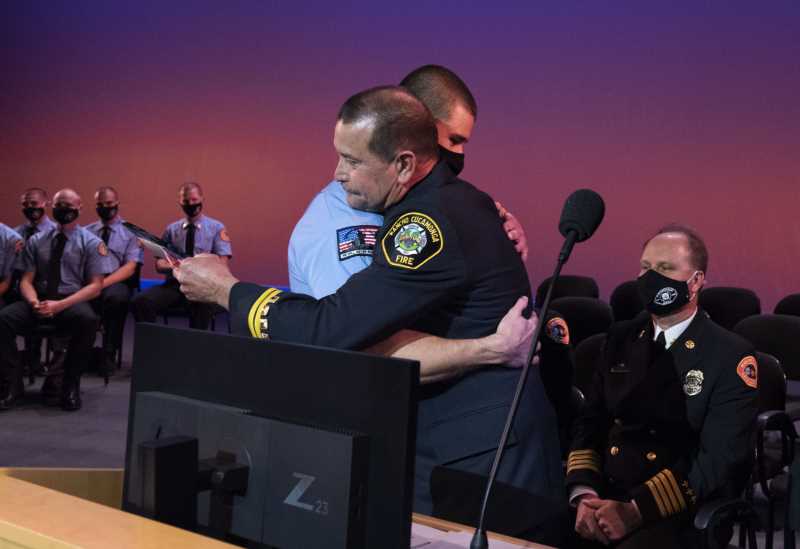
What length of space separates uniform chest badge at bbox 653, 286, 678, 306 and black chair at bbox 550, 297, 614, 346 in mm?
2294

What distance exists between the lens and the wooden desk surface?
1.21 m

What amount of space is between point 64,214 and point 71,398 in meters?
1.42

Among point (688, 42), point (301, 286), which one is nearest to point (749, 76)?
point (688, 42)

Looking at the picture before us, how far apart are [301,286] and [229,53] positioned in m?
9.27

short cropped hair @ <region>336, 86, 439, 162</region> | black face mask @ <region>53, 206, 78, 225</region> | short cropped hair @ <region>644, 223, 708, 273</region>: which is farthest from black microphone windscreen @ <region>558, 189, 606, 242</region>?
black face mask @ <region>53, 206, 78, 225</region>

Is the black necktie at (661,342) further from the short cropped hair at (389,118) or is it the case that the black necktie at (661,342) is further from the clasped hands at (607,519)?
the short cropped hair at (389,118)

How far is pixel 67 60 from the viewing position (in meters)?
12.0

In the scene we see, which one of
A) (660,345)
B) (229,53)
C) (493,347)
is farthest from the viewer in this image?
(229,53)

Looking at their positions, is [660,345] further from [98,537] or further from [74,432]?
[74,432]

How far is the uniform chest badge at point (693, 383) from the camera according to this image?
9.39 feet

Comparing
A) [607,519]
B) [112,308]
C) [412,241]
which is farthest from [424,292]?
[112,308]

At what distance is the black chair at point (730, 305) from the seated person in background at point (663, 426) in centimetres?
334

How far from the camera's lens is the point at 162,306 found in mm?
8203

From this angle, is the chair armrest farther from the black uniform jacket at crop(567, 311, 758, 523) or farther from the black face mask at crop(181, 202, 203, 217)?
the black face mask at crop(181, 202, 203, 217)
